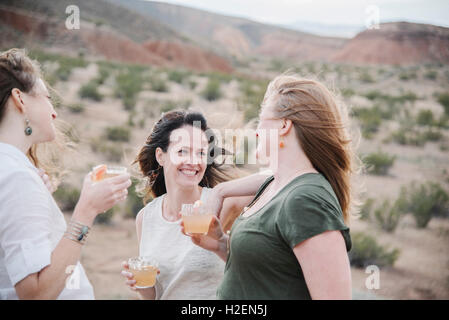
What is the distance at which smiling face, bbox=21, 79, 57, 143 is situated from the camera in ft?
6.37

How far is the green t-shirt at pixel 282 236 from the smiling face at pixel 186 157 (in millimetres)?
899

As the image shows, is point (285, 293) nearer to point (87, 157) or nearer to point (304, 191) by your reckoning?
point (304, 191)

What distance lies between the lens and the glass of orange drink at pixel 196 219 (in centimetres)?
205

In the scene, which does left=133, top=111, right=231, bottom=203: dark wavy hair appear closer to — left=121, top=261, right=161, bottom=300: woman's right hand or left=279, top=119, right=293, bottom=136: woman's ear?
left=121, top=261, right=161, bottom=300: woman's right hand

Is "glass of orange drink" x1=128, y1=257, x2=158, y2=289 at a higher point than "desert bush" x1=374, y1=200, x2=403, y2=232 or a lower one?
higher

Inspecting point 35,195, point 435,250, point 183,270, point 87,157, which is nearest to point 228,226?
point 183,270

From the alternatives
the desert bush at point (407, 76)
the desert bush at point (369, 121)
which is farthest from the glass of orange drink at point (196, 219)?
the desert bush at point (407, 76)

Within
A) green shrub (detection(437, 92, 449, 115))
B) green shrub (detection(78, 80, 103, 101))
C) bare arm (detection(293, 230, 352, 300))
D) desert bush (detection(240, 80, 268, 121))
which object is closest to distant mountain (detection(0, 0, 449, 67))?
green shrub (detection(78, 80, 103, 101))

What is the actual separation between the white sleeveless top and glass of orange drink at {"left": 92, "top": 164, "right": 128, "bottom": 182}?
0.63 m

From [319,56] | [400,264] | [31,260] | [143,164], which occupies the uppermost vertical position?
[319,56]

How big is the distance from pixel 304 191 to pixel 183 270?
1.10 metres

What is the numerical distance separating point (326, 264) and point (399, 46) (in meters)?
41.9

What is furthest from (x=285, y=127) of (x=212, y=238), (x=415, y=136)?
(x=415, y=136)

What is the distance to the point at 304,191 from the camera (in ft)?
4.94
